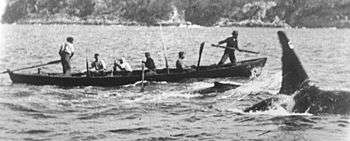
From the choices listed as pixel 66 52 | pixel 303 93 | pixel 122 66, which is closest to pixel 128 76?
pixel 122 66

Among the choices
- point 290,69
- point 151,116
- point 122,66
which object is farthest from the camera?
point 122,66

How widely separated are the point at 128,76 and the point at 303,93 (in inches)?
458

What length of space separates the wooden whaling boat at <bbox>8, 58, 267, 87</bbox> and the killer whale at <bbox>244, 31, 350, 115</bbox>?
411 inches

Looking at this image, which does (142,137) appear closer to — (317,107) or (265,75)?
(317,107)

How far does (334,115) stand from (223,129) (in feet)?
11.4

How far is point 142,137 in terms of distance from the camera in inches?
632

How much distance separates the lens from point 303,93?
1770cm

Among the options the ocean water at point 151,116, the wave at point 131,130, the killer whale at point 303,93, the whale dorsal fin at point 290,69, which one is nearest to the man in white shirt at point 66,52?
the ocean water at point 151,116

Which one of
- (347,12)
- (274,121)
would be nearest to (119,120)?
(274,121)

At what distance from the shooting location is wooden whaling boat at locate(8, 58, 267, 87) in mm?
27578

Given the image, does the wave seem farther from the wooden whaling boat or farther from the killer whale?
the wooden whaling boat

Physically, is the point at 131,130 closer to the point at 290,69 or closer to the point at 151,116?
the point at 151,116

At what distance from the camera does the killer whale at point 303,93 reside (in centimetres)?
1738

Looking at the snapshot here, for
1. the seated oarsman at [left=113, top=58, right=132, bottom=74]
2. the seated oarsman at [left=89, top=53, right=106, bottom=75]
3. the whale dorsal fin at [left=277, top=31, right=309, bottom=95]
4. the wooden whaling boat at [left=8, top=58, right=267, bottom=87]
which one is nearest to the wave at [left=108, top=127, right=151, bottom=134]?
the whale dorsal fin at [left=277, top=31, right=309, bottom=95]
